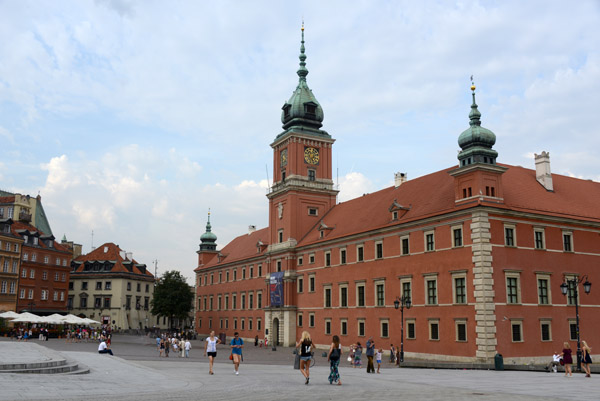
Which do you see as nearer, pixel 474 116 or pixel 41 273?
pixel 474 116

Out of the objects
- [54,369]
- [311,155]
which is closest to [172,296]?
[311,155]

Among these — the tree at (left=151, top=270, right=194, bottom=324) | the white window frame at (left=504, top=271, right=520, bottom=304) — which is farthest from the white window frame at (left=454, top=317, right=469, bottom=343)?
the tree at (left=151, top=270, right=194, bottom=324)

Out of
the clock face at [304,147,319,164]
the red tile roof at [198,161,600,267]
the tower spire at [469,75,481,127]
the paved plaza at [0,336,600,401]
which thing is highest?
the clock face at [304,147,319,164]

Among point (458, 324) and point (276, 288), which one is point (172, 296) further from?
point (458, 324)

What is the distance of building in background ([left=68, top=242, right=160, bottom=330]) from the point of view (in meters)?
90.3

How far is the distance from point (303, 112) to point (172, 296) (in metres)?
29.5

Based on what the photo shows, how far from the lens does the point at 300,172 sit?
6284 centimetres

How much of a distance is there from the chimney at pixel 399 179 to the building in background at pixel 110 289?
53603 millimetres

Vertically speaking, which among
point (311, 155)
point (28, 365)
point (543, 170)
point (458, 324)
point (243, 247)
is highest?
point (311, 155)

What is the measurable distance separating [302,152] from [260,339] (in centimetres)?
2207

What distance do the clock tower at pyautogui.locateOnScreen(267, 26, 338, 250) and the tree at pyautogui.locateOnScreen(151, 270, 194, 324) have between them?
1764 cm

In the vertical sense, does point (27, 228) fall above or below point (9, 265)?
above

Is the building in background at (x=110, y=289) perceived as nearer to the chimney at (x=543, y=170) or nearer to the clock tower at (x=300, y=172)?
the clock tower at (x=300, y=172)

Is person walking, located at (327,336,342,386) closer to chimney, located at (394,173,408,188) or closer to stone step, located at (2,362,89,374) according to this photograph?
stone step, located at (2,362,89,374)
